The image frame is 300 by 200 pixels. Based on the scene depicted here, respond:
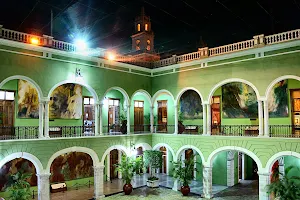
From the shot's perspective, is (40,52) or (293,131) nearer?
(40,52)

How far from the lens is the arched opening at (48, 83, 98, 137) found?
1602cm

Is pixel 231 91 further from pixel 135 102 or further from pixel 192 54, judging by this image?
pixel 135 102

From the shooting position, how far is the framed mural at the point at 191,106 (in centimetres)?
1869

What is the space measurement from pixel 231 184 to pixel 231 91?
6029 mm

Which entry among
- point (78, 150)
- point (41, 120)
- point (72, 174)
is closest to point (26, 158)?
point (41, 120)

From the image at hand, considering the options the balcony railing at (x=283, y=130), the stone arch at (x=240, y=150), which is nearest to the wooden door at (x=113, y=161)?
the stone arch at (x=240, y=150)

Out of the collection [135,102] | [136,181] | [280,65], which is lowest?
[136,181]

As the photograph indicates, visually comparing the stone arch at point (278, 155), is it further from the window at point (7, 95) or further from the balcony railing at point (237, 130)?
the window at point (7, 95)

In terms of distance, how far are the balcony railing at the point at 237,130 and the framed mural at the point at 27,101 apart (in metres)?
10.7

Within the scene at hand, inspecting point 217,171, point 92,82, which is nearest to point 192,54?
point 92,82

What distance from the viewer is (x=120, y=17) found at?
10789mm

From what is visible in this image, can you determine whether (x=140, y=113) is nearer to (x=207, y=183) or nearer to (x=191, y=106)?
(x=191, y=106)

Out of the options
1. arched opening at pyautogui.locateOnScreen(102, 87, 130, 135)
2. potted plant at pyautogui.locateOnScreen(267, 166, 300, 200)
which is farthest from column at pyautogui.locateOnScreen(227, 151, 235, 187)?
arched opening at pyautogui.locateOnScreen(102, 87, 130, 135)

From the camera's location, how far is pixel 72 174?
16.9 m
